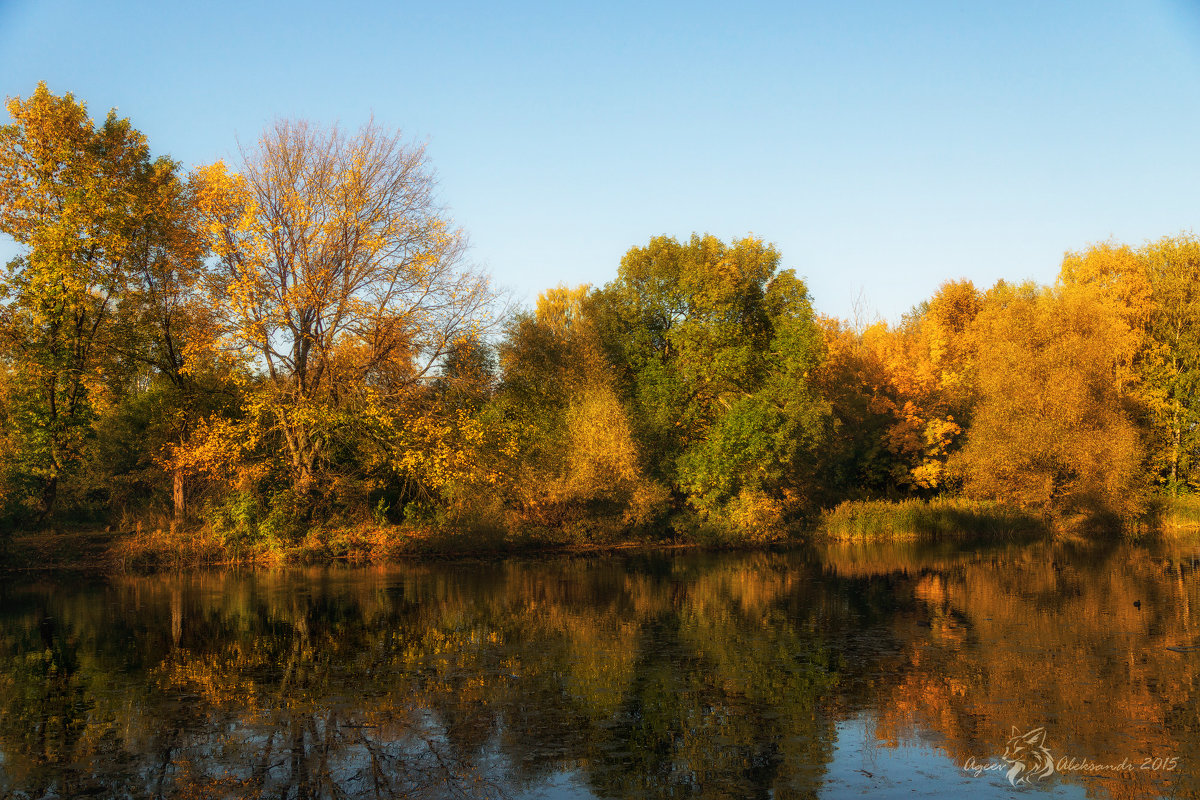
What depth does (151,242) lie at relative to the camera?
28969 millimetres

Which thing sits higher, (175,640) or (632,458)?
(632,458)

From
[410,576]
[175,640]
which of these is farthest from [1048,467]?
[175,640]

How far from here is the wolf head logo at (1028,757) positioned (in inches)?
319

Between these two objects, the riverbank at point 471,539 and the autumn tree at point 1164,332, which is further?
the autumn tree at point 1164,332

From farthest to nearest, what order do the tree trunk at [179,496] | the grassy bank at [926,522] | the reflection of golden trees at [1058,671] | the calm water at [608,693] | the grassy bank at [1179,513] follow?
1. the grassy bank at [926,522]
2. the grassy bank at [1179,513]
3. the tree trunk at [179,496]
4. the reflection of golden trees at [1058,671]
5. the calm water at [608,693]

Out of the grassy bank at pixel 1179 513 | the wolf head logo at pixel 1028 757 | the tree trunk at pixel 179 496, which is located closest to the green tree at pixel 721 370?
the grassy bank at pixel 1179 513

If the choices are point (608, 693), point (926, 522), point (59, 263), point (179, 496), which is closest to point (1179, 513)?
point (926, 522)

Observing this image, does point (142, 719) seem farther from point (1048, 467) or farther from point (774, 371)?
point (1048, 467)

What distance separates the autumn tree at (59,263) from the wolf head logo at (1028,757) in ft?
90.3

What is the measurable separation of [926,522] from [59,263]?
118 ft

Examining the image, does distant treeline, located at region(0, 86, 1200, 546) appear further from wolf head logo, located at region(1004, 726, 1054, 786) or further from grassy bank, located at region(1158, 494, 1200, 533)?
wolf head logo, located at region(1004, 726, 1054, 786)

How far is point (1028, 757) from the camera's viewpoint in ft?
28.1

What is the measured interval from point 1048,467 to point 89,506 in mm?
37904

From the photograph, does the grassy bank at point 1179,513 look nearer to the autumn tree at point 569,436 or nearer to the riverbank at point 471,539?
the riverbank at point 471,539
